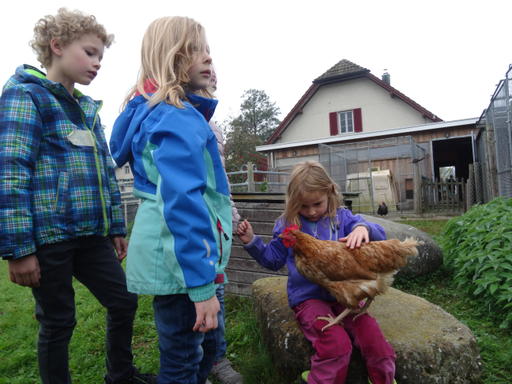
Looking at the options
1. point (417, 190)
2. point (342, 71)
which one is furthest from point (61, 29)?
point (342, 71)

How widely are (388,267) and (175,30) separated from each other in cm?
186

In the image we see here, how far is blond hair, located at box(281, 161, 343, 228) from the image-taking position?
2.23 m

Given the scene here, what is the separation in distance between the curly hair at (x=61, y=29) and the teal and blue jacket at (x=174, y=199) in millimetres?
657

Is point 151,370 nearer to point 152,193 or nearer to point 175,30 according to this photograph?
point 152,193

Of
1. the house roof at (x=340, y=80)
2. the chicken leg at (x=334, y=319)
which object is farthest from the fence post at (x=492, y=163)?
the chicken leg at (x=334, y=319)

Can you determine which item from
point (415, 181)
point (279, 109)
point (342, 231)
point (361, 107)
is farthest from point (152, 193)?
point (279, 109)

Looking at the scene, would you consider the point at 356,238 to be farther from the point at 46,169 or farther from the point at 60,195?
the point at 46,169

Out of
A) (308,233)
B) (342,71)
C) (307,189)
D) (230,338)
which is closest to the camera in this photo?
(307,189)

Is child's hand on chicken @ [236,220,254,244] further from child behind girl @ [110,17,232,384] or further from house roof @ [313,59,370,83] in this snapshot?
house roof @ [313,59,370,83]

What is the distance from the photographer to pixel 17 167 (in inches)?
63.1

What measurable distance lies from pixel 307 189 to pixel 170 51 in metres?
1.23

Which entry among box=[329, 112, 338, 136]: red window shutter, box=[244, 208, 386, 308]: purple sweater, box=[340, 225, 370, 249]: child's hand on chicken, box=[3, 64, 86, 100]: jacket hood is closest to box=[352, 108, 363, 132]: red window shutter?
box=[329, 112, 338, 136]: red window shutter

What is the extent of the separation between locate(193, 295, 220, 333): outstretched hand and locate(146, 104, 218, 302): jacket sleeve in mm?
35

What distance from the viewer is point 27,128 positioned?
167cm
